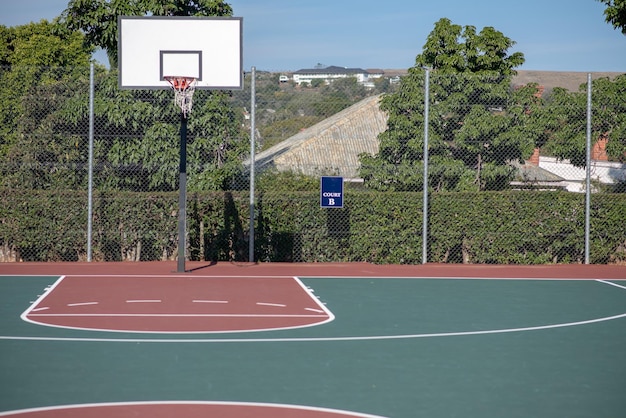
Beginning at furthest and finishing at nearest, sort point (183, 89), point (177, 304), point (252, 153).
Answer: point (252, 153) → point (183, 89) → point (177, 304)

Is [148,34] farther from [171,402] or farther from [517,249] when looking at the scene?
[171,402]

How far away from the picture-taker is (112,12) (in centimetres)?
2281

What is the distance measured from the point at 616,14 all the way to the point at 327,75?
687cm

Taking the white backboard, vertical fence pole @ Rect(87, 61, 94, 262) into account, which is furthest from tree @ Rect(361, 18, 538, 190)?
vertical fence pole @ Rect(87, 61, 94, 262)

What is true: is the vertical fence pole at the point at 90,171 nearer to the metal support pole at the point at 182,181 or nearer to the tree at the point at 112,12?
the metal support pole at the point at 182,181

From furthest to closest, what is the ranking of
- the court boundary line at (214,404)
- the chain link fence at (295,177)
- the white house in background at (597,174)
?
1. the white house in background at (597,174)
2. the chain link fence at (295,177)
3. the court boundary line at (214,404)

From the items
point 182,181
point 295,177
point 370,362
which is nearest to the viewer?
point 370,362

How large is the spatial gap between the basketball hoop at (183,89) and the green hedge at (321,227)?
95.8 inches

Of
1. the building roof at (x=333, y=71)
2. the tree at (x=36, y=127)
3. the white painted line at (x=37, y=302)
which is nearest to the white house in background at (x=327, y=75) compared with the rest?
the building roof at (x=333, y=71)

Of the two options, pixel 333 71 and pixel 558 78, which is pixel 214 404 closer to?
pixel 333 71

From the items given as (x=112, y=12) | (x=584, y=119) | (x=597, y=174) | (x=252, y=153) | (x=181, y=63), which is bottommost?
(x=597, y=174)

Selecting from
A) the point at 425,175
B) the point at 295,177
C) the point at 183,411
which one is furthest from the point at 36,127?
the point at 183,411

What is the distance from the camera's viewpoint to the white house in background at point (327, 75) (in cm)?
1919

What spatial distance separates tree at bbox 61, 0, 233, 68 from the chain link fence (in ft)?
9.21
